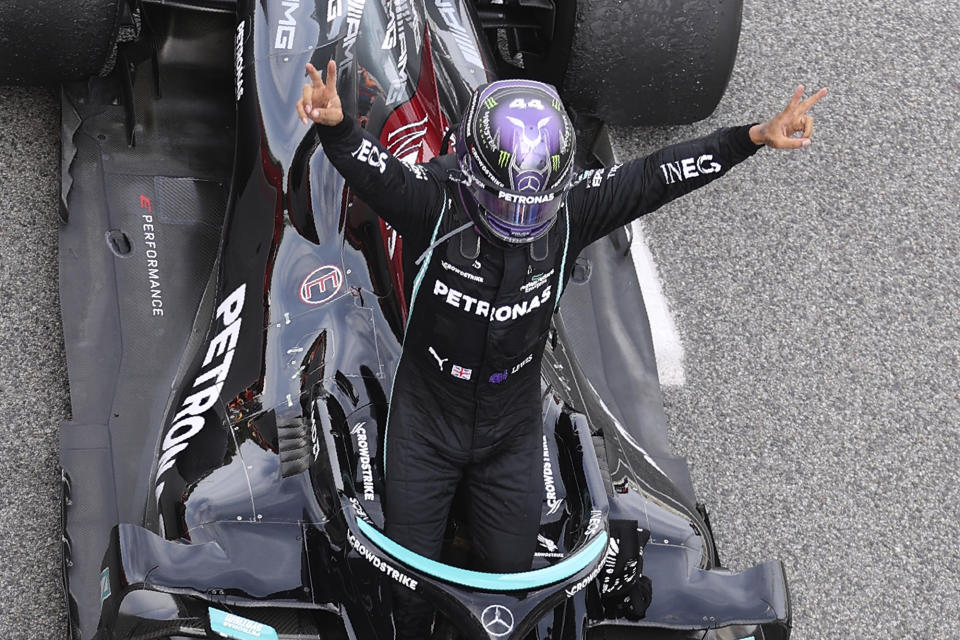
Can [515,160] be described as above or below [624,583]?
above

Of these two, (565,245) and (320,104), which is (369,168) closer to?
(320,104)

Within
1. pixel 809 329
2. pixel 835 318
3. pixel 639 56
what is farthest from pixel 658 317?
pixel 639 56

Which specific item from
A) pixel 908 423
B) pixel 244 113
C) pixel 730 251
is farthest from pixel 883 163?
pixel 244 113

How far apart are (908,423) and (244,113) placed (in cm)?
317

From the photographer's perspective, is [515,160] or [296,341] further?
[296,341]

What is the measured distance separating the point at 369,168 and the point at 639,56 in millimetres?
2721

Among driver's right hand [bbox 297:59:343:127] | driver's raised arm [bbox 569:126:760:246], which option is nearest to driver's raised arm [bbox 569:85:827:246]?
driver's raised arm [bbox 569:126:760:246]

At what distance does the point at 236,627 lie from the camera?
371cm

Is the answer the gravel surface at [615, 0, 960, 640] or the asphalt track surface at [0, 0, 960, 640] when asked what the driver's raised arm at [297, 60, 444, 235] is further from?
the gravel surface at [615, 0, 960, 640]

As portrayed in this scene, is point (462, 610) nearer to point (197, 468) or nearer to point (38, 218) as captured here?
point (197, 468)

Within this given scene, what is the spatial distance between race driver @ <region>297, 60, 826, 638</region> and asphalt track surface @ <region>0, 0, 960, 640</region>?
5.15ft

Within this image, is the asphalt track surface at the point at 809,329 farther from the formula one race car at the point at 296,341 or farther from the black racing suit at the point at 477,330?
the black racing suit at the point at 477,330

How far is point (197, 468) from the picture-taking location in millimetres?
4445

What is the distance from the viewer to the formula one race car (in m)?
3.83
